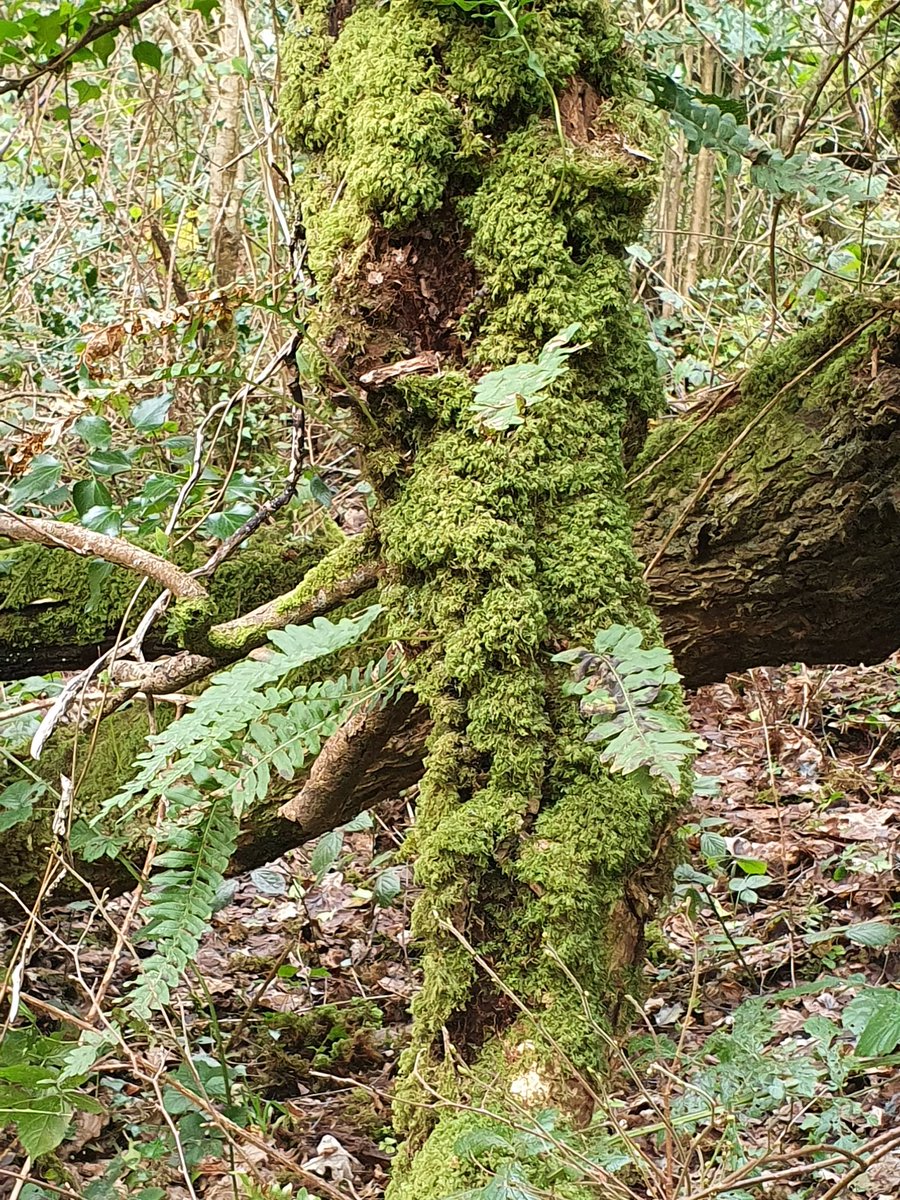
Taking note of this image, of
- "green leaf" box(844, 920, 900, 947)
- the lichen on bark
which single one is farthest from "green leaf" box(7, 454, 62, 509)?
"green leaf" box(844, 920, 900, 947)

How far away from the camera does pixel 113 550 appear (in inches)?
92.4

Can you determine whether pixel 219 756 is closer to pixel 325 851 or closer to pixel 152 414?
pixel 325 851

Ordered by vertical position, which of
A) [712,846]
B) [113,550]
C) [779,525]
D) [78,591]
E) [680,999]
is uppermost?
[113,550]

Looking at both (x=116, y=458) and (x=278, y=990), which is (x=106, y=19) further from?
(x=278, y=990)

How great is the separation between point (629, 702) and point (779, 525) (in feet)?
4.09

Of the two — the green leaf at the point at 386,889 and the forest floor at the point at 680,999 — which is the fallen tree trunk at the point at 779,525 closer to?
the forest floor at the point at 680,999

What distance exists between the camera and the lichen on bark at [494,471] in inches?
58.7

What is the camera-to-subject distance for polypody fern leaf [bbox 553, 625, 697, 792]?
4.27 ft

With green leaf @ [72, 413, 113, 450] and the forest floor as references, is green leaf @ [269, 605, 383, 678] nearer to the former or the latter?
the forest floor

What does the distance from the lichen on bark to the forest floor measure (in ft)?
0.75

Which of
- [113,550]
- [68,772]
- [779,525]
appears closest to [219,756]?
[113,550]

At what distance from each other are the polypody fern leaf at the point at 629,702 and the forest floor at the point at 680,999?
0.46 m

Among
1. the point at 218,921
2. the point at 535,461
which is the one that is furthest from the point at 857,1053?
the point at 218,921

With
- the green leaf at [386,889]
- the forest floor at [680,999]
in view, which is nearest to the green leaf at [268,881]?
the forest floor at [680,999]
